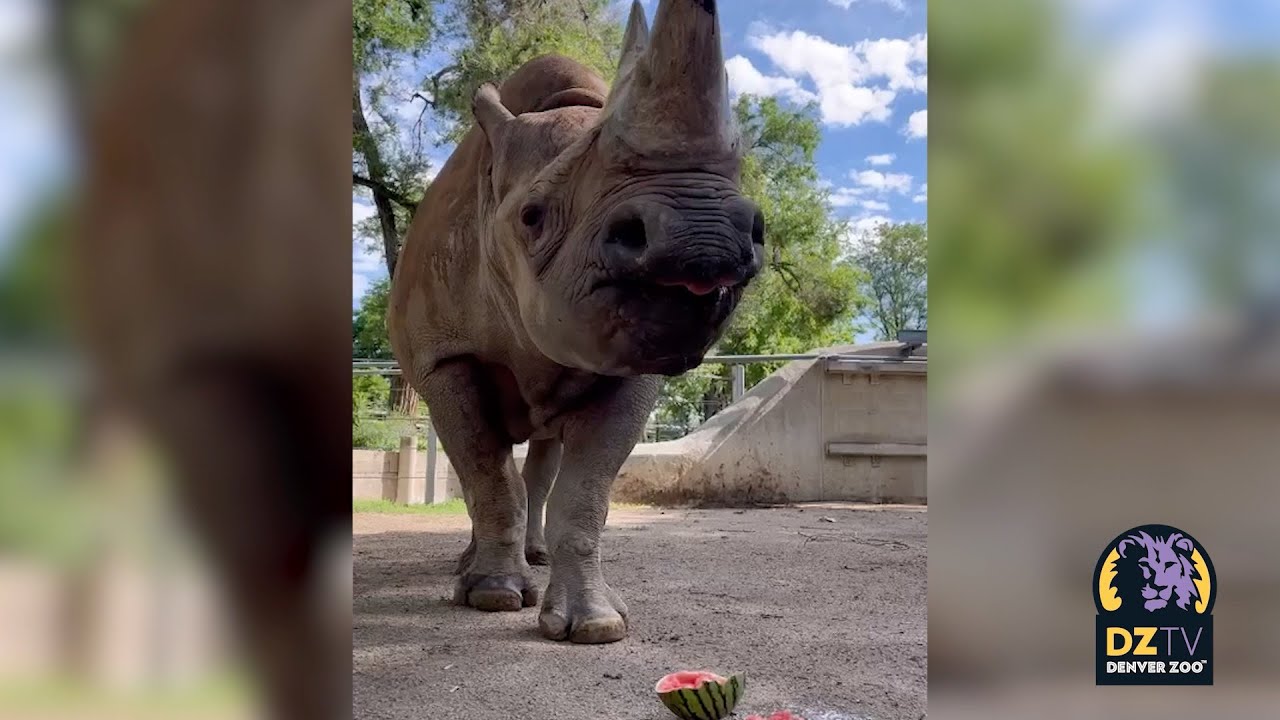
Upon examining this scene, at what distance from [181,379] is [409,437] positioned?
13696 millimetres

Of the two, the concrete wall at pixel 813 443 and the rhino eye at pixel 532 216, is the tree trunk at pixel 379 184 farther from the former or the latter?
the rhino eye at pixel 532 216

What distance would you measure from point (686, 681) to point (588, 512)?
46.7 inches

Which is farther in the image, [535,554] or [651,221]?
[535,554]

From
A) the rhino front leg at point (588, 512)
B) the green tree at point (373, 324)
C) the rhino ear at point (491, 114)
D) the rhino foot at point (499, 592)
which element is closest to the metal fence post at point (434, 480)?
the green tree at point (373, 324)

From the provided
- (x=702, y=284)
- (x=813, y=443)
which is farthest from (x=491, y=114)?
(x=813, y=443)

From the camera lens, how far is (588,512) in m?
3.70

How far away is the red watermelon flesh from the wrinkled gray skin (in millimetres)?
842

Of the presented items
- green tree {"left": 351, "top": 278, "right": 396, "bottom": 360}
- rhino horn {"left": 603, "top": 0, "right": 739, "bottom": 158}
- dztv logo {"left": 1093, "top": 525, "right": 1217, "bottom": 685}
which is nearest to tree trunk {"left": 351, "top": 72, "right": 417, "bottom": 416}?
green tree {"left": 351, "top": 278, "right": 396, "bottom": 360}

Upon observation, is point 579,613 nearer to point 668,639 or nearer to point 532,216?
point 668,639

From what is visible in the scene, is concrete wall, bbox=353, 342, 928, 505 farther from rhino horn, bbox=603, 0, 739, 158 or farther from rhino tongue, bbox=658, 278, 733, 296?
rhino tongue, bbox=658, 278, 733, 296

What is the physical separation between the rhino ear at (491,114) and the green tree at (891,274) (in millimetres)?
23778

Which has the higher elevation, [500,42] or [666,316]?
[500,42]

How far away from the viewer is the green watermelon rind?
244 centimetres

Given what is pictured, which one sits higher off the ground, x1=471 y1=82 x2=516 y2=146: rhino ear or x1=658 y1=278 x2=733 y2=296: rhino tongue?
x1=471 y1=82 x2=516 y2=146: rhino ear
